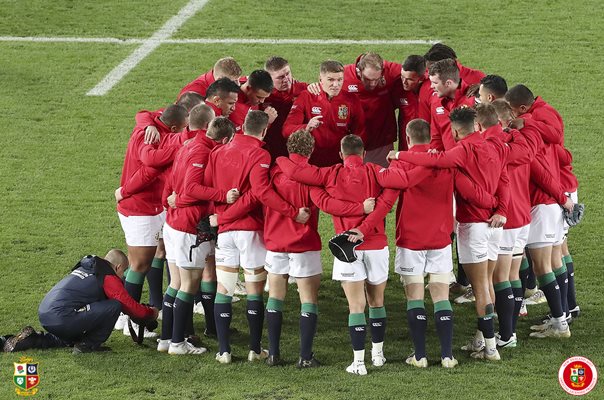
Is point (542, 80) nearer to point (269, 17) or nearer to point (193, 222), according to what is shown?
point (269, 17)

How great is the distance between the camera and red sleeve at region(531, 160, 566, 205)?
31.1ft

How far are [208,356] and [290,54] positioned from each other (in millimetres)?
8133

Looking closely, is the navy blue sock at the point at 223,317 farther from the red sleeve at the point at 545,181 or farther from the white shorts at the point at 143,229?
the red sleeve at the point at 545,181

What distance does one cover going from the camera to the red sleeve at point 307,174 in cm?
879

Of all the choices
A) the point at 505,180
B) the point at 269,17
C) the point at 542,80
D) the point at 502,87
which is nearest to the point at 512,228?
the point at 505,180

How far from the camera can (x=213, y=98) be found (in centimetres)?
961

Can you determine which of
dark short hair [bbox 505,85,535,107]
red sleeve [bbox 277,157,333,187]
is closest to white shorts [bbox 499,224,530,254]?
dark short hair [bbox 505,85,535,107]

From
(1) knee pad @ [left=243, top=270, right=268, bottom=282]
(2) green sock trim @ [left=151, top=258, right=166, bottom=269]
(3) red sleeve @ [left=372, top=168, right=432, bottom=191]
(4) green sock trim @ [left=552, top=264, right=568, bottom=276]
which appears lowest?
(2) green sock trim @ [left=151, top=258, right=166, bottom=269]

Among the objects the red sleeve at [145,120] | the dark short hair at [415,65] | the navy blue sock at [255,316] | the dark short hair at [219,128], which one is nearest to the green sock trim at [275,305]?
the navy blue sock at [255,316]

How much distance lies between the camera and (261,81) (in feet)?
32.3

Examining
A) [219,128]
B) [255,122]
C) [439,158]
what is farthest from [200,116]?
[439,158]

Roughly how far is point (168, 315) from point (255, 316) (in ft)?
2.42

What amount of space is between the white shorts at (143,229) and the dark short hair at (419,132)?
227cm

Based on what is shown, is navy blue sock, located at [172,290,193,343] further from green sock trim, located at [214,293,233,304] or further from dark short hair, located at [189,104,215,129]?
dark short hair, located at [189,104,215,129]
